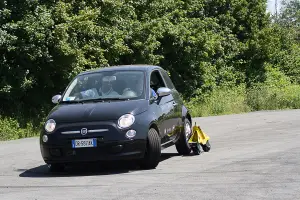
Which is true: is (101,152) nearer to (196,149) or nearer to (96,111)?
(96,111)

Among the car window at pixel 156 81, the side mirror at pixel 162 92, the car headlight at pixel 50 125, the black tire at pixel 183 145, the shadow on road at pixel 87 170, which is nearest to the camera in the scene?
the car headlight at pixel 50 125

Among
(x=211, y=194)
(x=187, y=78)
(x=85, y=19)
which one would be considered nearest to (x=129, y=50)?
(x=85, y=19)

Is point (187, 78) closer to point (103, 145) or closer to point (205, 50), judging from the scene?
point (205, 50)

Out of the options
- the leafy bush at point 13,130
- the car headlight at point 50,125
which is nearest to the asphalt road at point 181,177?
the car headlight at point 50,125

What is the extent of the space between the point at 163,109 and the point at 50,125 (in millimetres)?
2049

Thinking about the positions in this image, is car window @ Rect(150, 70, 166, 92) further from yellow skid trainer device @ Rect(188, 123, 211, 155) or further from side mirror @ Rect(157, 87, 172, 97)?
yellow skid trainer device @ Rect(188, 123, 211, 155)

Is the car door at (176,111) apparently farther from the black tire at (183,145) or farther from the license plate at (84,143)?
the license plate at (84,143)

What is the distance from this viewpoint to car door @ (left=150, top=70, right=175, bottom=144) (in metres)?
11.3

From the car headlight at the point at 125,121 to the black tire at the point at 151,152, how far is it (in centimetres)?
43

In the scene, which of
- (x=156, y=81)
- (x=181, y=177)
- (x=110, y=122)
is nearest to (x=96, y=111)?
(x=110, y=122)

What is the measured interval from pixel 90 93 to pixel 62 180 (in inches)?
78.6

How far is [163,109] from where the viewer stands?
11539mm

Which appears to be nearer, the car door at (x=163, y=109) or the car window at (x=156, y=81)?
the car door at (x=163, y=109)

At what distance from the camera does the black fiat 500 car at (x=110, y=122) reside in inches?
404
